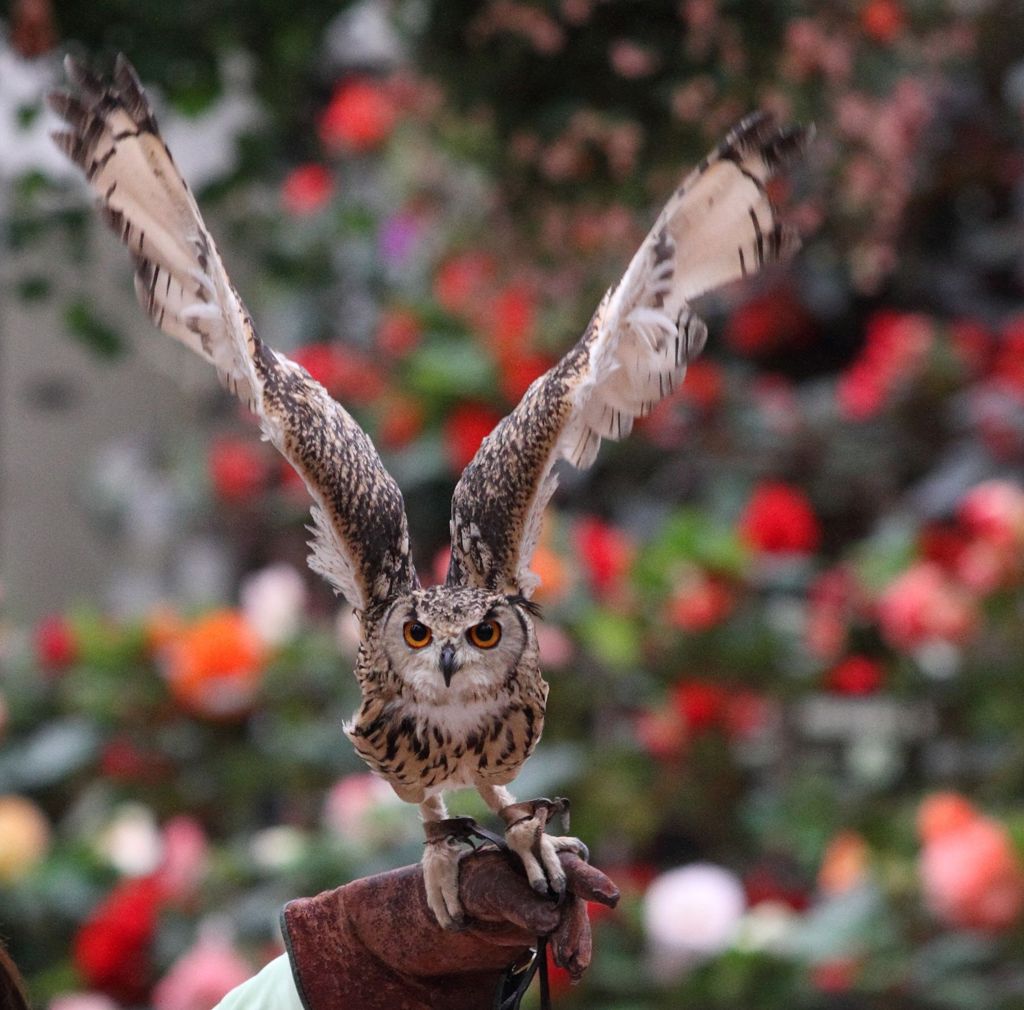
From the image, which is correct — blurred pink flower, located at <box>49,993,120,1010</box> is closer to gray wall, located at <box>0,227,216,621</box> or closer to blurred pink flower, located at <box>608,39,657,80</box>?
blurred pink flower, located at <box>608,39,657,80</box>

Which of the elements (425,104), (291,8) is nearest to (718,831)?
(425,104)

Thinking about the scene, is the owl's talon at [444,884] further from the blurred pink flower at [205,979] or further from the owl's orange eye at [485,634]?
the blurred pink flower at [205,979]

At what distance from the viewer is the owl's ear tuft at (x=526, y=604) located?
20.4 inches

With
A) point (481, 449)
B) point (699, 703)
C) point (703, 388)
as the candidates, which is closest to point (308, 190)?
point (703, 388)

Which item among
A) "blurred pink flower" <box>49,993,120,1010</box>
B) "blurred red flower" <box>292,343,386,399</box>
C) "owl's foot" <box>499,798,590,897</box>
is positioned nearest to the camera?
"owl's foot" <box>499,798,590,897</box>

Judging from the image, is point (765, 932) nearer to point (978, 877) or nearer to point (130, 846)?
point (978, 877)

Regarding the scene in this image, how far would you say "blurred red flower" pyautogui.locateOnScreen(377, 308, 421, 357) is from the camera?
6.42ft

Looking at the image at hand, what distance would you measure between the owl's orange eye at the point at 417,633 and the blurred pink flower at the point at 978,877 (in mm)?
791

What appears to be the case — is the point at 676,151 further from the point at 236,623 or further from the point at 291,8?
the point at 236,623

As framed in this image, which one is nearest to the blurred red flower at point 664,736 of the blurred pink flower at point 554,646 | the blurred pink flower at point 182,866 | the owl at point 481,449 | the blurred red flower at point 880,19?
the blurred pink flower at point 554,646

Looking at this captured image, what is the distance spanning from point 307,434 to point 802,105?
724mm

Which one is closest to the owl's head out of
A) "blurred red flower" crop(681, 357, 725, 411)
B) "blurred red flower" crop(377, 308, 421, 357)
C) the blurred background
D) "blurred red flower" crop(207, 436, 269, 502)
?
the blurred background

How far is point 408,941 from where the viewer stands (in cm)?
50

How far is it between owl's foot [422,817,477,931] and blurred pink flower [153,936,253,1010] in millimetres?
687
